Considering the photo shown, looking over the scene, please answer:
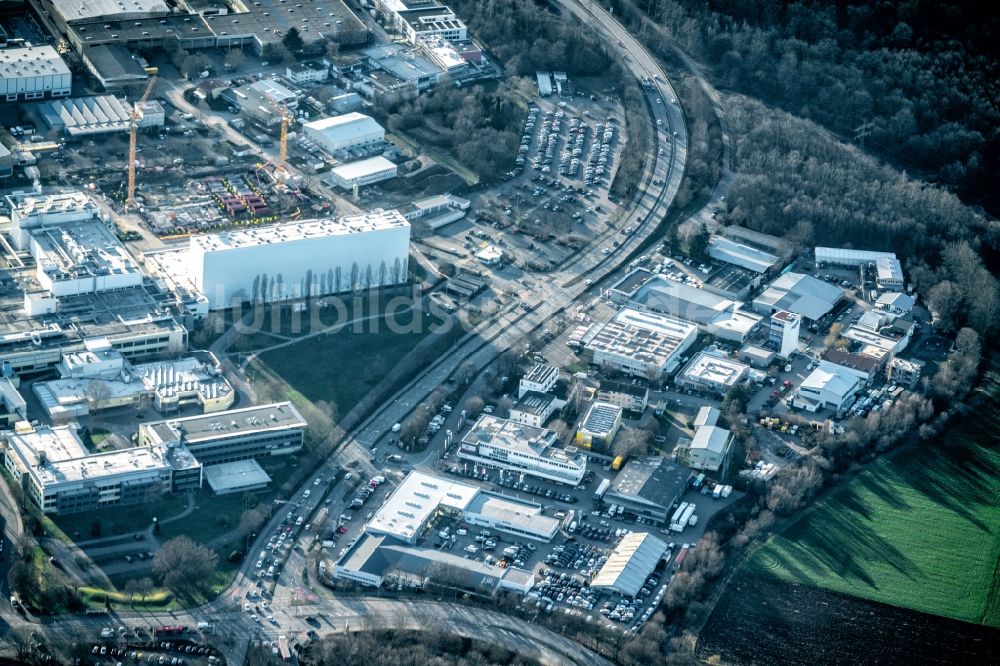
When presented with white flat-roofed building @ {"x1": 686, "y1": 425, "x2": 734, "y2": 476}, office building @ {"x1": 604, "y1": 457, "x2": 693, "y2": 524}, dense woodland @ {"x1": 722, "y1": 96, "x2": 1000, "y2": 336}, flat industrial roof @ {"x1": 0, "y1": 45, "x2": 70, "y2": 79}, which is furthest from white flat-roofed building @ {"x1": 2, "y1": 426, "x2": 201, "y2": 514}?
dense woodland @ {"x1": 722, "y1": 96, "x2": 1000, "y2": 336}

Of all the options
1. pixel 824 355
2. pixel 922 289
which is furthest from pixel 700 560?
pixel 922 289

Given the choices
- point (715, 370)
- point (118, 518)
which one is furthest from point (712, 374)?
point (118, 518)

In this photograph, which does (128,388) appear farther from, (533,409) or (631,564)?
(631,564)

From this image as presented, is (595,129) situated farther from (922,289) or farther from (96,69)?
(96,69)

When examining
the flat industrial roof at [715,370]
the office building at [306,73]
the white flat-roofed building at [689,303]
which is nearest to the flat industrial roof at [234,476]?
the flat industrial roof at [715,370]

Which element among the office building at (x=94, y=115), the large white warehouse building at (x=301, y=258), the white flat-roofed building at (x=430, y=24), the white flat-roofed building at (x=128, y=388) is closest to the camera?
the white flat-roofed building at (x=128, y=388)

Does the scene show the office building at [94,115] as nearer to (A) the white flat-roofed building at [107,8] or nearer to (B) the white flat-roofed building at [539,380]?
(A) the white flat-roofed building at [107,8]

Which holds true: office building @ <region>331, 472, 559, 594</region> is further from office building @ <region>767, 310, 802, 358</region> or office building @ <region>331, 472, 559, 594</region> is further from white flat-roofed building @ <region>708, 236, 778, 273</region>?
white flat-roofed building @ <region>708, 236, 778, 273</region>
